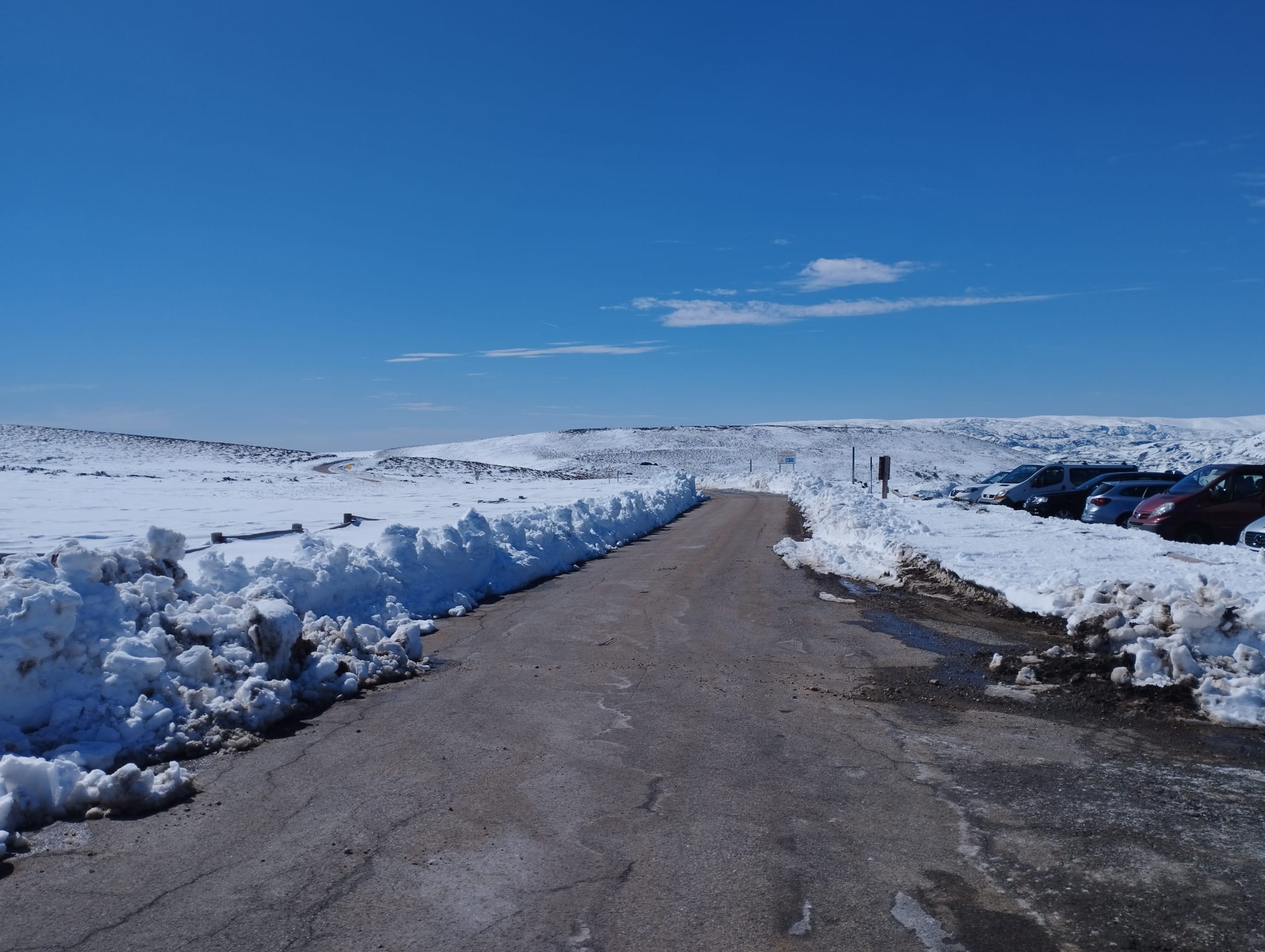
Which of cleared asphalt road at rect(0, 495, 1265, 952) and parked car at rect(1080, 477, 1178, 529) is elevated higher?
parked car at rect(1080, 477, 1178, 529)

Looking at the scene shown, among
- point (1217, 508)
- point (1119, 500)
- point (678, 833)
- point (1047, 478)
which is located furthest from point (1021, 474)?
point (678, 833)

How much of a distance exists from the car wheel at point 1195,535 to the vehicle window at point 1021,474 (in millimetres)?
13342

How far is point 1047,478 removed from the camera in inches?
1165

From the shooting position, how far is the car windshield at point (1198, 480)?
18750mm

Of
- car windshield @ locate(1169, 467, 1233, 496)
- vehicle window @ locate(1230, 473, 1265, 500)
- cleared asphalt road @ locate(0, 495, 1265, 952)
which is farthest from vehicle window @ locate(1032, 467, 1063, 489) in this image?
cleared asphalt road @ locate(0, 495, 1265, 952)

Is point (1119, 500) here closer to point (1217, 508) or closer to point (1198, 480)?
point (1198, 480)

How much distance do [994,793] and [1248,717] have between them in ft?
9.28

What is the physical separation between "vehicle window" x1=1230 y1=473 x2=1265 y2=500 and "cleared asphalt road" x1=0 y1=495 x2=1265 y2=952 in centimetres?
1389

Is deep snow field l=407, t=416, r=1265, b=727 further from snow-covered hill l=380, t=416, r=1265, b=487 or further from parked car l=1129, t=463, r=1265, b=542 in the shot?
snow-covered hill l=380, t=416, r=1265, b=487

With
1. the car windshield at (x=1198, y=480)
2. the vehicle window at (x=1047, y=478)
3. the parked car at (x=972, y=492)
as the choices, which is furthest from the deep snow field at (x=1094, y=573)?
the parked car at (x=972, y=492)

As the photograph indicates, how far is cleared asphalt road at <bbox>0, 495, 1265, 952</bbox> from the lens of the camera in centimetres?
392

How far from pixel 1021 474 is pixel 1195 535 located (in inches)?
602

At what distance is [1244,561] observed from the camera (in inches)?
528

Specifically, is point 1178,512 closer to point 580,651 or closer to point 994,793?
point 580,651
